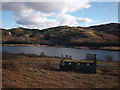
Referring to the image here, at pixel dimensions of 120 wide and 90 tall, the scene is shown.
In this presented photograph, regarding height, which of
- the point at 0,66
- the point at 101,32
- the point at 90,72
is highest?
the point at 101,32

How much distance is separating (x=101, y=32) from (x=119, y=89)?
14363 centimetres

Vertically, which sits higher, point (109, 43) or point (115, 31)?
point (115, 31)

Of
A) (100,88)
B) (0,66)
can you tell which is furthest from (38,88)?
(0,66)

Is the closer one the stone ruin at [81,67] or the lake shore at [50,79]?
the lake shore at [50,79]

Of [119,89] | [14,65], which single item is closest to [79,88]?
[119,89]

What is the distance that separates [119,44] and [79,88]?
97704 millimetres

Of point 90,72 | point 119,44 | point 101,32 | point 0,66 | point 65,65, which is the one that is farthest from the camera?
point 101,32

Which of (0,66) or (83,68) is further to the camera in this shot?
(83,68)

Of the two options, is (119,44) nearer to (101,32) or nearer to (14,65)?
(101,32)

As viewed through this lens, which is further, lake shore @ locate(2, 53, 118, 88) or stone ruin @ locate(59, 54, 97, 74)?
stone ruin @ locate(59, 54, 97, 74)

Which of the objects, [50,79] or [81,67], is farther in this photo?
[81,67]

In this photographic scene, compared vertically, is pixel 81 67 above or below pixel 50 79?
above

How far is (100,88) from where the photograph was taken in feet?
24.3

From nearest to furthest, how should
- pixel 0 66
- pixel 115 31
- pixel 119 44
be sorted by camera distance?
pixel 0 66 < pixel 119 44 < pixel 115 31
